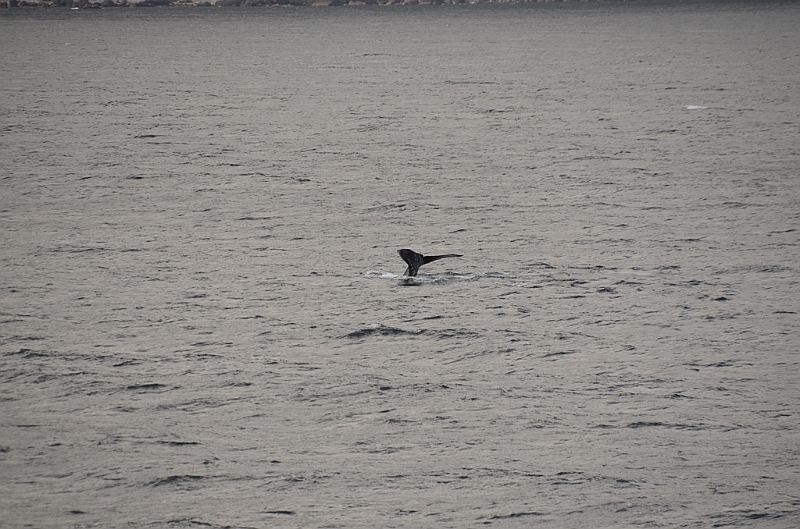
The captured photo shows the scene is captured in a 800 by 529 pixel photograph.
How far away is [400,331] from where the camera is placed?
4.33m

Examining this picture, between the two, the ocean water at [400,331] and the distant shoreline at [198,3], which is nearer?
the ocean water at [400,331]

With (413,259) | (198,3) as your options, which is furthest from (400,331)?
(198,3)

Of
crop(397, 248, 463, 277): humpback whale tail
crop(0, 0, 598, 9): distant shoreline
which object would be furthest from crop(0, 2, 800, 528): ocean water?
crop(0, 0, 598, 9): distant shoreline

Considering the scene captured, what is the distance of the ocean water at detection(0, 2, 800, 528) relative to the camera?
116 inches

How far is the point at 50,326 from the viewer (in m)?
4.41

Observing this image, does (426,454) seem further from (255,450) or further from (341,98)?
(341,98)

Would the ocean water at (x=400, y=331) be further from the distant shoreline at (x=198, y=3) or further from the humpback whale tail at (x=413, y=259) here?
the distant shoreline at (x=198, y=3)

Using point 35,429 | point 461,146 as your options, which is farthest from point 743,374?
point 461,146

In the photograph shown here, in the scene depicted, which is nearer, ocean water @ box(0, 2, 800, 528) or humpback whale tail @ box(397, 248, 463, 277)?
ocean water @ box(0, 2, 800, 528)

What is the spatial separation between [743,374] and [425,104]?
10.4 meters

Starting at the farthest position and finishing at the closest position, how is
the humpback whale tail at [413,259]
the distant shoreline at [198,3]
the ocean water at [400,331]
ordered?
the distant shoreline at [198,3] → the humpback whale tail at [413,259] → the ocean water at [400,331]

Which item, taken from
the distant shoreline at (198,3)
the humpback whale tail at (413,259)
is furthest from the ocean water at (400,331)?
the distant shoreline at (198,3)

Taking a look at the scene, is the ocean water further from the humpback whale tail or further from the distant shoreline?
the distant shoreline

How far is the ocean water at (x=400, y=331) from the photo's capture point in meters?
2.94
